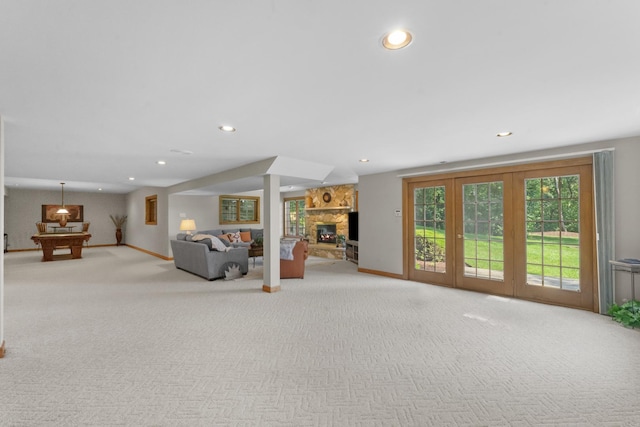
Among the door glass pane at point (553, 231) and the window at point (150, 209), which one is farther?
the window at point (150, 209)

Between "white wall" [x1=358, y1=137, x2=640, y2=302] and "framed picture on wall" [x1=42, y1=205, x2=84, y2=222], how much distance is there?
1164cm

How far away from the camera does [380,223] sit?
6.22 m

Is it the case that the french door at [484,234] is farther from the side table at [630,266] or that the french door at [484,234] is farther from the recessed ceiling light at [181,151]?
the recessed ceiling light at [181,151]

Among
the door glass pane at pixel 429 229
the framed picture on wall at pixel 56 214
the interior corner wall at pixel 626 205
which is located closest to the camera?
the interior corner wall at pixel 626 205

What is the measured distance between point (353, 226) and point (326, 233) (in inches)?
60.0

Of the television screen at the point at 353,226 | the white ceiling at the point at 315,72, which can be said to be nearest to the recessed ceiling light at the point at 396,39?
the white ceiling at the point at 315,72

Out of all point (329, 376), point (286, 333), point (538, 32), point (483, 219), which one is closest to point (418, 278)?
point (483, 219)

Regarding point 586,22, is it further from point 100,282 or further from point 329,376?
point 100,282

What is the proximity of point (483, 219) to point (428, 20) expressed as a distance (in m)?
4.23

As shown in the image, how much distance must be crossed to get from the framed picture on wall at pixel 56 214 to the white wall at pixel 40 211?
0.41 feet

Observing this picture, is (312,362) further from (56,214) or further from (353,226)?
(56,214)

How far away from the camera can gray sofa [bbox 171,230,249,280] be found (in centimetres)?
567

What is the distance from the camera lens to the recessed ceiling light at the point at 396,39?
1.53 m

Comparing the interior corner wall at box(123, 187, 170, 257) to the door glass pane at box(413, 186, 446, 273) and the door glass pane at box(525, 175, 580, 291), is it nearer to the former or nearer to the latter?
the door glass pane at box(413, 186, 446, 273)
